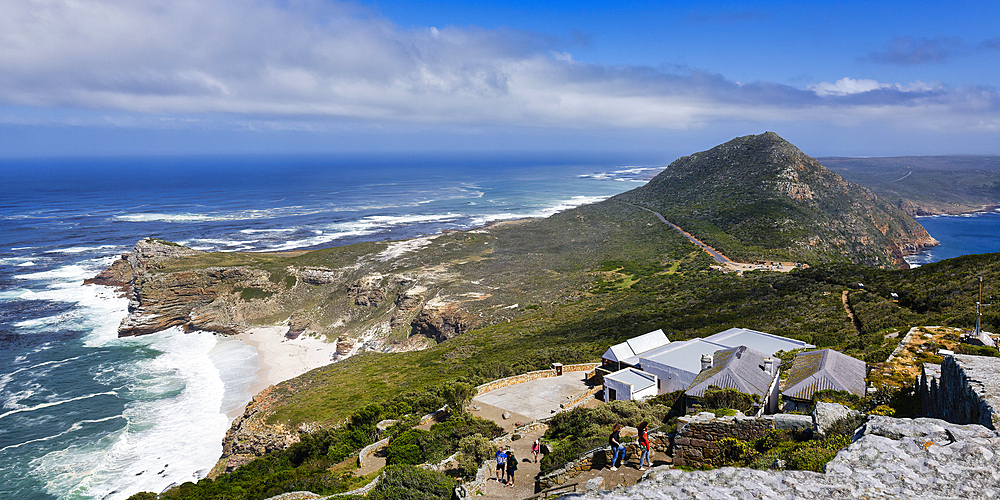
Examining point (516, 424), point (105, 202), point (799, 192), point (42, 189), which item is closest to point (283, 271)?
point (516, 424)

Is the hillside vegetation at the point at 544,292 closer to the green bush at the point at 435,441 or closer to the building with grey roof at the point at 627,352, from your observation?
the green bush at the point at 435,441

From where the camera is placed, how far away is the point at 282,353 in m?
40.8

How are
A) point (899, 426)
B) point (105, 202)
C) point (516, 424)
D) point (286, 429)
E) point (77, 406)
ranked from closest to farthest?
point (899, 426)
point (516, 424)
point (286, 429)
point (77, 406)
point (105, 202)

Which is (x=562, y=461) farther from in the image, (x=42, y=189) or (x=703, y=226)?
(x=42, y=189)

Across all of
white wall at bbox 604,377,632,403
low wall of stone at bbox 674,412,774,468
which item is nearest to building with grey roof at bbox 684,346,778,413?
white wall at bbox 604,377,632,403

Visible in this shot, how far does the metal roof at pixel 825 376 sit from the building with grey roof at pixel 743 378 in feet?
1.42

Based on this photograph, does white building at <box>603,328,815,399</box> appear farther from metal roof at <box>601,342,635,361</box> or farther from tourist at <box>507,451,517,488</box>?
tourist at <box>507,451,517,488</box>

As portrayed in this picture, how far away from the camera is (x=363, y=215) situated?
341 ft

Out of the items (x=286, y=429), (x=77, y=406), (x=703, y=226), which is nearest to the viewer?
(x=286, y=429)

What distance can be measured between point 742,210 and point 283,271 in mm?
53630

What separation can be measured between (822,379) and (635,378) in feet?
20.1

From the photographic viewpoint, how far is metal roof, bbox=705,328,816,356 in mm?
19547

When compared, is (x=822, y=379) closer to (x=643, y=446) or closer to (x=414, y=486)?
(x=643, y=446)

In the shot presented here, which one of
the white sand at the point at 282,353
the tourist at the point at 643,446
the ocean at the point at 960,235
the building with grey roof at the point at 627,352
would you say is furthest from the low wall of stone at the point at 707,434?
the ocean at the point at 960,235
